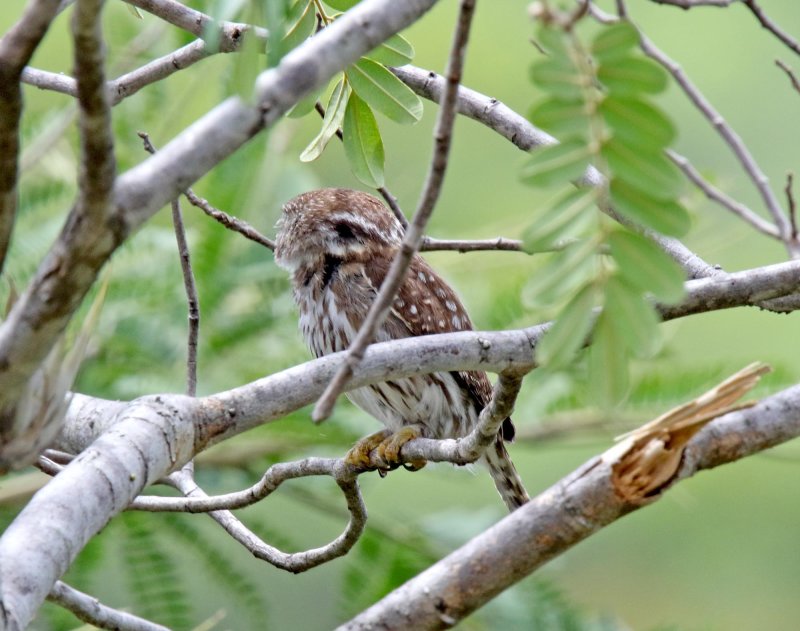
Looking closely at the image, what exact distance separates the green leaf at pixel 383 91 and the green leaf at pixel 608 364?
0.81 metres

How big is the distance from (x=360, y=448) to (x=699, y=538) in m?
4.88

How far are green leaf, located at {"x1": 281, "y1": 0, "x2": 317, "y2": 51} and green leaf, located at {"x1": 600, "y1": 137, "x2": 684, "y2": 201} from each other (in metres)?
0.85

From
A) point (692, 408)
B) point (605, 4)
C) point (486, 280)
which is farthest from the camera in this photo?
point (605, 4)

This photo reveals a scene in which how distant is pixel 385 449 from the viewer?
3229 mm

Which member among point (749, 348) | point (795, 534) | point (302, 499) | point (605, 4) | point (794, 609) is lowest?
point (794, 609)

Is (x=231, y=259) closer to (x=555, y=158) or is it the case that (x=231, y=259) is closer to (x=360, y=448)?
(x=360, y=448)

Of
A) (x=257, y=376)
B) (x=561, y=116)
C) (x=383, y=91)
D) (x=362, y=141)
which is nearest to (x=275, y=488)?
(x=362, y=141)

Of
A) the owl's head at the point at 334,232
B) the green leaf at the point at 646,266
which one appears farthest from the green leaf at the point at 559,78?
the owl's head at the point at 334,232

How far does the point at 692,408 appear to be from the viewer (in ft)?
5.88

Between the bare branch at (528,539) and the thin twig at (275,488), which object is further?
the thin twig at (275,488)

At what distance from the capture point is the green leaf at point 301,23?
83.1 inches

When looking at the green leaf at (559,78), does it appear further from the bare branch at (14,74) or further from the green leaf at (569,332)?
the bare branch at (14,74)

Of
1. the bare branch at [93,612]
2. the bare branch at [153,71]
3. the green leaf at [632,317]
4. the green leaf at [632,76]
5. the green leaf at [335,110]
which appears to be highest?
the bare branch at [153,71]

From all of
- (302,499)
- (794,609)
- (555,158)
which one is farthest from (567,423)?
(794,609)
